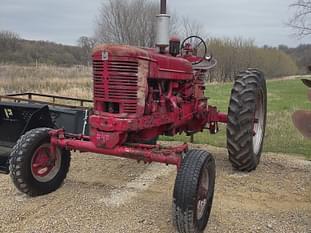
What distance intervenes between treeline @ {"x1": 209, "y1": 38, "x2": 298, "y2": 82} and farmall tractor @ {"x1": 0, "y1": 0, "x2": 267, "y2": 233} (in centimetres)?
3917

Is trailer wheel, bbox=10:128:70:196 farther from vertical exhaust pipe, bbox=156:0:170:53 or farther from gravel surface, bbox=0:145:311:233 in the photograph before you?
vertical exhaust pipe, bbox=156:0:170:53

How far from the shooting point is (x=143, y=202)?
187 inches

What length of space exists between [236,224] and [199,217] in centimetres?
48

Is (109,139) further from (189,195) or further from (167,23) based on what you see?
(167,23)

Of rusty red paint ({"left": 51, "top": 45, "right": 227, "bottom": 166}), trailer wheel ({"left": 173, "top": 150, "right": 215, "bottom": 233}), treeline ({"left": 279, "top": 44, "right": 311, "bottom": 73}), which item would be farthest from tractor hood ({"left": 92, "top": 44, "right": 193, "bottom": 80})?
treeline ({"left": 279, "top": 44, "right": 311, "bottom": 73})

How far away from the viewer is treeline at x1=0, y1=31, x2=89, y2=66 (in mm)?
50281

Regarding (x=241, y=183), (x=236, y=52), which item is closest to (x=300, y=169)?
(x=241, y=183)

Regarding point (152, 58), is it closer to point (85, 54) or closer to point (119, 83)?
point (119, 83)

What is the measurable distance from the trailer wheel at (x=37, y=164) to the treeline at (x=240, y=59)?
4040 cm

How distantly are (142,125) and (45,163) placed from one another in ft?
4.46

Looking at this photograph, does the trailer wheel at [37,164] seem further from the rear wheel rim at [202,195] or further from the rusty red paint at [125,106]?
the rear wheel rim at [202,195]

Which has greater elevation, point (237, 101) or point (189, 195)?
point (237, 101)

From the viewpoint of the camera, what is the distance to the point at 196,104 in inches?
242

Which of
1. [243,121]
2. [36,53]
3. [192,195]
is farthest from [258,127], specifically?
[36,53]
